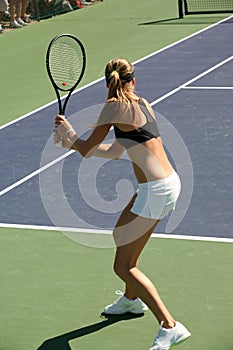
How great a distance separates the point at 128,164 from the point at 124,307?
3.91m

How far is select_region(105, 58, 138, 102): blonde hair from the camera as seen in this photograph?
6090 mm

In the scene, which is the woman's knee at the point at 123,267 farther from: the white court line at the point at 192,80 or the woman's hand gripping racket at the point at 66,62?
the white court line at the point at 192,80

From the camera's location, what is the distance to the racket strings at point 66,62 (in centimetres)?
723

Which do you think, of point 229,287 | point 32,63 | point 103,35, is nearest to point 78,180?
point 229,287

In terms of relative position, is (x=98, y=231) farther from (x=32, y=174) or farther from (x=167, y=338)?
(x=167, y=338)

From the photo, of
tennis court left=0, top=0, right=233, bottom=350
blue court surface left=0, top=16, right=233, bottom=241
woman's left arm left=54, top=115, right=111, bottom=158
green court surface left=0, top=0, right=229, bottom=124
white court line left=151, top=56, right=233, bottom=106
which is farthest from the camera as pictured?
green court surface left=0, top=0, right=229, bottom=124

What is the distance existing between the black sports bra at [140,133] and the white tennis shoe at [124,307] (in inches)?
49.2

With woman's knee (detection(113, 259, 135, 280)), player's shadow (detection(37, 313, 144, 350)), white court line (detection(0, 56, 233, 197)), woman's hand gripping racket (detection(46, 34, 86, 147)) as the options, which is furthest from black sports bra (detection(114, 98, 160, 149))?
white court line (detection(0, 56, 233, 197))

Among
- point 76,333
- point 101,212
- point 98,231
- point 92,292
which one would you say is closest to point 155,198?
point 76,333

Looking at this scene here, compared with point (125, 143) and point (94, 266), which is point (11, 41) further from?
point (125, 143)

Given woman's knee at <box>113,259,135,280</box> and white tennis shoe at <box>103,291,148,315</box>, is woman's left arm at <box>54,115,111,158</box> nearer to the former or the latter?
woman's knee at <box>113,259,135,280</box>

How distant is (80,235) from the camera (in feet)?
27.8

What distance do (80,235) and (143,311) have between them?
182 cm

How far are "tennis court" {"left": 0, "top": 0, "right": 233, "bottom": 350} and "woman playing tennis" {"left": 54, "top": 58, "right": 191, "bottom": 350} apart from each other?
38cm
